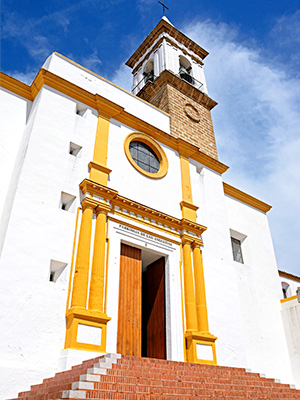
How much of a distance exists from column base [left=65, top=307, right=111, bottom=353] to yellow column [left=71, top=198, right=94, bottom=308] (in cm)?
31

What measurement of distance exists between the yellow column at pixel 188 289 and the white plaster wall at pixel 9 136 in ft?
18.3

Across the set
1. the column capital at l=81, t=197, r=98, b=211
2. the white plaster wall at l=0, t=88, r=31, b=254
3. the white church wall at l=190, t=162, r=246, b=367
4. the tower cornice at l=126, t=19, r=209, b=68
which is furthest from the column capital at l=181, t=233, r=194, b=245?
the tower cornice at l=126, t=19, r=209, b=68

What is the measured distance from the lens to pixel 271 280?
15391 mm

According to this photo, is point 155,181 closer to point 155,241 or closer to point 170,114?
point 155,241

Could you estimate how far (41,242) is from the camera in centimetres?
920

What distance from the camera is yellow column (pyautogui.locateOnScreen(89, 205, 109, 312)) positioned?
9.24m

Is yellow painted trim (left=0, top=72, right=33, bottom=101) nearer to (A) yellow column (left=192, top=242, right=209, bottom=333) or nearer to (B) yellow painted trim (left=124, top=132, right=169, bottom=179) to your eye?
(B) yellow painted trim (left=124, top=132, right=169, bottom=179)

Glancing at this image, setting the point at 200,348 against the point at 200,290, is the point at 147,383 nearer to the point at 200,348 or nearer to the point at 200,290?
the point at 200,348

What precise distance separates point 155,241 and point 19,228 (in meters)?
4.30

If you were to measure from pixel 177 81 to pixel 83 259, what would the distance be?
11.2m

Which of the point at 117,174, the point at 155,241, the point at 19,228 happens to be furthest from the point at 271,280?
the point at 19,228

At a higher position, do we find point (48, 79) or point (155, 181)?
point (48, 79)

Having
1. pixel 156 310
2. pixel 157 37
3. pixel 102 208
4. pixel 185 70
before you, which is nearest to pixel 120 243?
pixel 102 208

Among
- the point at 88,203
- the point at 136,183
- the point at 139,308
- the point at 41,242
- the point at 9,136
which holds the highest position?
the point at 9,136
